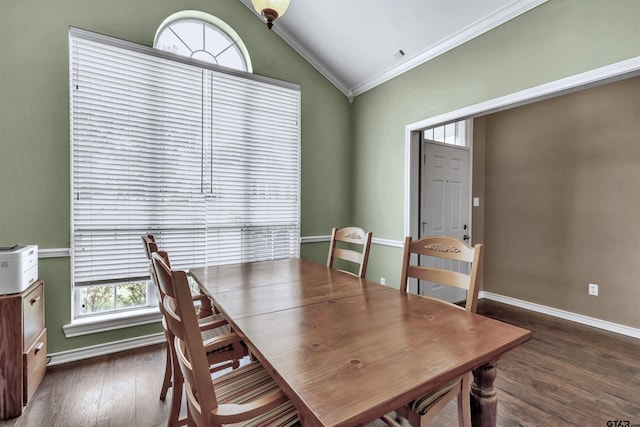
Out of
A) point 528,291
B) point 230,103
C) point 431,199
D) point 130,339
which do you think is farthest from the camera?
point 528,291

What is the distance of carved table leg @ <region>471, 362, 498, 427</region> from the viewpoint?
3.71 feet

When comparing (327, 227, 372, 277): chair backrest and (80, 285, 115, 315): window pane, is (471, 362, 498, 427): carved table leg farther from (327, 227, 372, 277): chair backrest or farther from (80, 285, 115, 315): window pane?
(80, 285, 115, 315): window pane

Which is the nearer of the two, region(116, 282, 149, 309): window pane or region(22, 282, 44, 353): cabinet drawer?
region(22, 282, 44, 353): cabinet drawer

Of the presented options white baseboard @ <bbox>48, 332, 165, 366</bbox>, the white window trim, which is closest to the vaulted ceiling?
the white window trim

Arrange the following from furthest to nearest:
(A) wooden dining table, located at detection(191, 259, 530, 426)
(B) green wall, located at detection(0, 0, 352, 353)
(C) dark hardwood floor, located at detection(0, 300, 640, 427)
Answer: (B) green wall, located at detection(0, 0, 352, 353)
(C) dark hardwood floor, located at detection(0, 300, 640, 427)
(A) wooden dining table, located at detection(191, 259, 530, 426)

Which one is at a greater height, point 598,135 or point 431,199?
point 598,135

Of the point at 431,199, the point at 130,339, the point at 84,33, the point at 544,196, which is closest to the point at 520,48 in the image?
the point at 431,199

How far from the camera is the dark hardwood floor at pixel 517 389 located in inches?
69.5

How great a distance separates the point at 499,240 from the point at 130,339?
4410mm

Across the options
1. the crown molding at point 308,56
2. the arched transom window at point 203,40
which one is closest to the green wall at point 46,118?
the arched transom window at point 203,40

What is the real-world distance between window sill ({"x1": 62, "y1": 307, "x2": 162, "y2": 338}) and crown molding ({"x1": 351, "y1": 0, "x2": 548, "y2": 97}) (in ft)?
11.2

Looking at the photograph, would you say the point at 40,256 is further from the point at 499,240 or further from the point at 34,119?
the point at 499,240

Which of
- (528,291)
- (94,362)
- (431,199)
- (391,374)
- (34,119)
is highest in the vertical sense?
(34,119)

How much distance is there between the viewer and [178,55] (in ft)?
9.25
